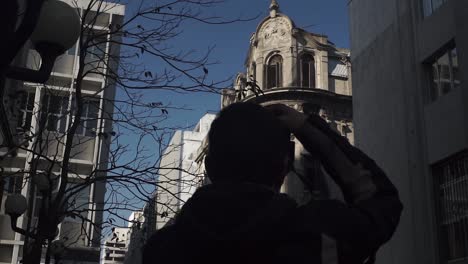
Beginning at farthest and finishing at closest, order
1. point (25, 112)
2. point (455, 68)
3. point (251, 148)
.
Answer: point (25, 112) < point (455, 68) < point (251, 148)

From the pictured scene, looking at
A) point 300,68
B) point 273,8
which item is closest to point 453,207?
point 300,68

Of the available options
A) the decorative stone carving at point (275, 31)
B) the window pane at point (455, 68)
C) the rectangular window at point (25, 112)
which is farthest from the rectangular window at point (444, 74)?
the decorative stone carving at point (275, 31)

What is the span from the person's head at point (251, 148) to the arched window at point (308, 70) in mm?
27916

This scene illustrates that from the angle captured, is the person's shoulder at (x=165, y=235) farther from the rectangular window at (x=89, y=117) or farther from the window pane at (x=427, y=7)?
the window pane at (x=427, y=7)

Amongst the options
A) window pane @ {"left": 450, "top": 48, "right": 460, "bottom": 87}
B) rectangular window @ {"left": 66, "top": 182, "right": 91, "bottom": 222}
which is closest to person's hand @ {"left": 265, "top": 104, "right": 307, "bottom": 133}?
rectangular window @ {"left": 66, "top": 182, "right": 91, "bottom": 222}

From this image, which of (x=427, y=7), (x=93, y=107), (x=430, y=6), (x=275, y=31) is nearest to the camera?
(x=430, y=6)

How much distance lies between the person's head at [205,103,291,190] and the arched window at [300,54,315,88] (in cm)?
2792

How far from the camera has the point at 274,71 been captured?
2961 centimetres

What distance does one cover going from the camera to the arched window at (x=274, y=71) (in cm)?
2923

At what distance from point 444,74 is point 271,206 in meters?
13.6

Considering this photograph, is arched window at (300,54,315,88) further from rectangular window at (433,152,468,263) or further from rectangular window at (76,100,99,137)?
rectangular window at (433,152,468,263)

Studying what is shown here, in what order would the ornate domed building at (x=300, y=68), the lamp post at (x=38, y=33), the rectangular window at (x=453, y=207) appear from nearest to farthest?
the lamp post at (x=38, y=33) < the rectangular window at (x=453, y=207) < the ornate domed building at (x=300, y=68)

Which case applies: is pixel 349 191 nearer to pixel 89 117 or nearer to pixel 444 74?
pixel 444 74

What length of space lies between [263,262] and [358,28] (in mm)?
18791
